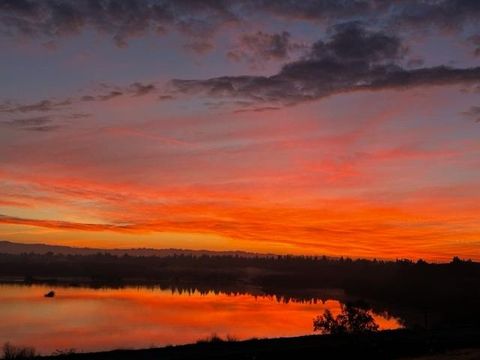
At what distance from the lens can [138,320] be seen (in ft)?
238

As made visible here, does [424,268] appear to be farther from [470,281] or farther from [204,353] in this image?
[204,353]

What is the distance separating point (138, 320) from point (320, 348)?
4017 cm

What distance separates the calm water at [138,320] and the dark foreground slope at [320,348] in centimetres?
1638

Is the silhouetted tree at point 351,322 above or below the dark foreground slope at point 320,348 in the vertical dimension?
above

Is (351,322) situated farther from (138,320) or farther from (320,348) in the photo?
(138,320)

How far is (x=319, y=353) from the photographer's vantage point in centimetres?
3556

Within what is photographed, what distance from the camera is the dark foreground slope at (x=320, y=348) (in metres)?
33.5

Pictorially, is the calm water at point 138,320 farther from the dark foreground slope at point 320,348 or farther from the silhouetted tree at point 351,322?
the dark foreground slope at point 320,348

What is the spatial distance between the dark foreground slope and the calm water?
1638cm

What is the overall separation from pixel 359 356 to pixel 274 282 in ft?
450

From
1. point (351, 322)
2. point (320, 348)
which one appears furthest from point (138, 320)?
point (320, 348)

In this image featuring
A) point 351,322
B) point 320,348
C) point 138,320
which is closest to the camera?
point 320,348

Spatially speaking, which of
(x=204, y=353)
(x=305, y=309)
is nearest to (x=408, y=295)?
(x=305, y=309)

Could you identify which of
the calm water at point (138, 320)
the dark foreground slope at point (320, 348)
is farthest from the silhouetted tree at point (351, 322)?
the calm water at point (138, 320)
